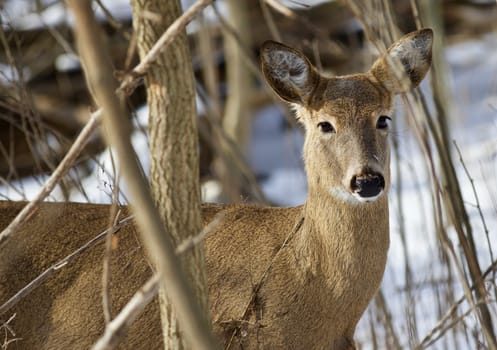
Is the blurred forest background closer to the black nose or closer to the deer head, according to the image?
the deer head

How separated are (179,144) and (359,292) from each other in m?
1.30

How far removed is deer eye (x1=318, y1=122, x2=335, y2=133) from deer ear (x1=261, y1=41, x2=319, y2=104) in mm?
207

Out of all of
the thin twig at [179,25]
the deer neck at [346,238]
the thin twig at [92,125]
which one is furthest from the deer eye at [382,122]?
the thin twig at [179,25]

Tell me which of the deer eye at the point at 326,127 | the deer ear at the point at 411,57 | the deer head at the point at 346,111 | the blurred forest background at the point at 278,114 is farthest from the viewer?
the blurred forest background at the point at 278,114

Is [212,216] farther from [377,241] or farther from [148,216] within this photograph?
[148,216]

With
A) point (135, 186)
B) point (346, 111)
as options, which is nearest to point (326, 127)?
point (346, 111)

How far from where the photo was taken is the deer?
4.12 m

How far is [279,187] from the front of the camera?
518 inches

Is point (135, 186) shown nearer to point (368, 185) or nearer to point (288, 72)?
point (368, 185)

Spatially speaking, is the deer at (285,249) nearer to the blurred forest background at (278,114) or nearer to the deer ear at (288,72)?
the deer ear at (288,72)

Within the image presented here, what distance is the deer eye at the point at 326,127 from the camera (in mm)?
4387

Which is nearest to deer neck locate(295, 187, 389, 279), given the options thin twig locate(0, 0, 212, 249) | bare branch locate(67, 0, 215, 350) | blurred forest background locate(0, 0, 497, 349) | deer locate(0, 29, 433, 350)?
deer locate(0, 29, 433, 350)

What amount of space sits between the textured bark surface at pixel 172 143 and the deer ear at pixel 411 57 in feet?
4.74

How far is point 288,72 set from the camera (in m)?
4.54
